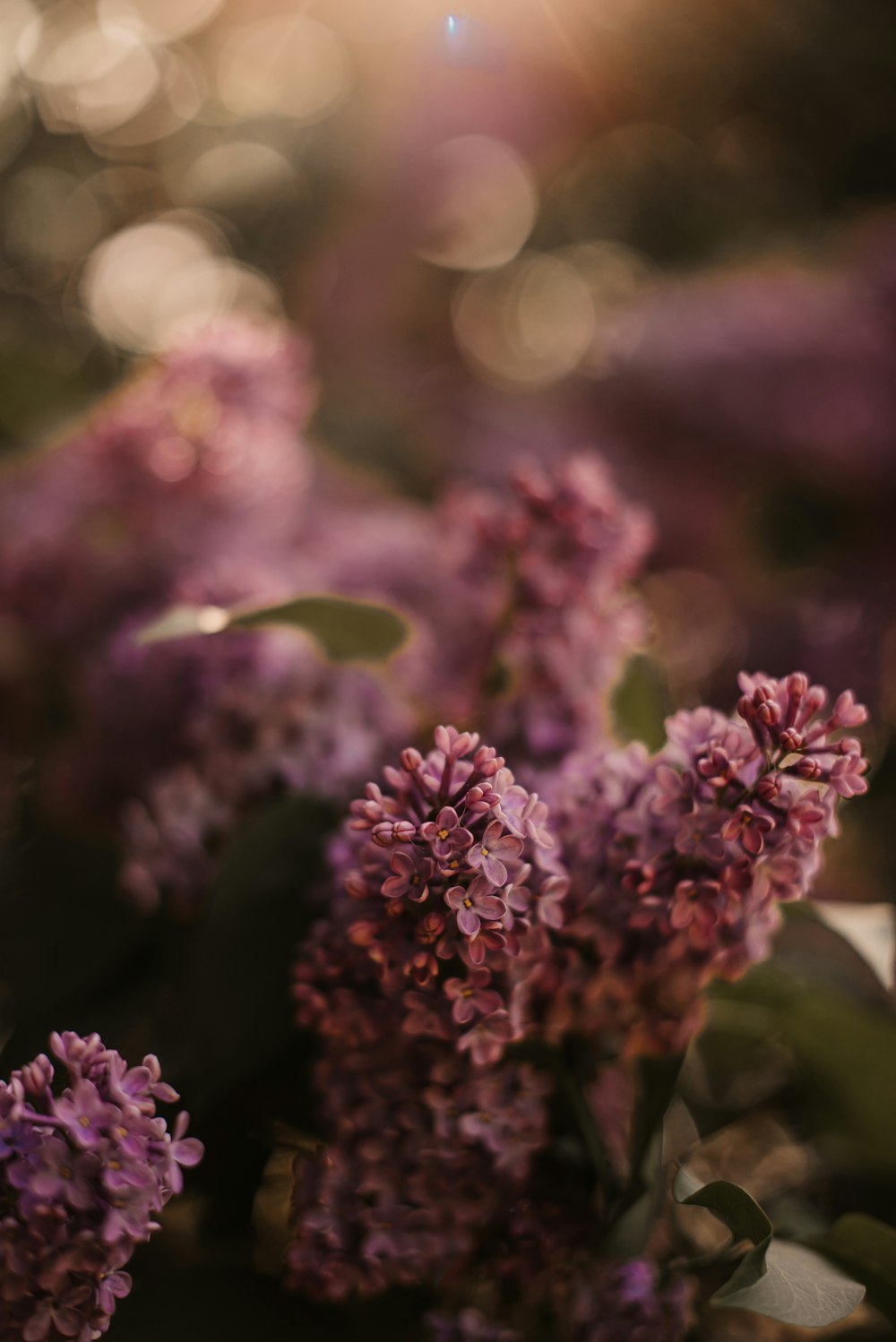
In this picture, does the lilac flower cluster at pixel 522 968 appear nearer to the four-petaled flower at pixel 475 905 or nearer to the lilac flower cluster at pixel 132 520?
the four-petaled flower at pixel 475 905

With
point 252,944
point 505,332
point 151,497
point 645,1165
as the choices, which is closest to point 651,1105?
point 645,1165

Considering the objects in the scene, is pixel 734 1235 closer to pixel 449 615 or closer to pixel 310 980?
pixel 310 980

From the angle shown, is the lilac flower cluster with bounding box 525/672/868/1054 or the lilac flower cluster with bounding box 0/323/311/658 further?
the lilac flower cluster with bounding box 0/323/311/658

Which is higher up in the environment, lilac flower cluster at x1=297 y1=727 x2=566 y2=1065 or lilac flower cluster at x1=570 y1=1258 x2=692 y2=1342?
lilac flower cluster at x1=297 y1=727 x2=566 y2=1065

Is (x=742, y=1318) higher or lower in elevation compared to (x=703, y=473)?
lower

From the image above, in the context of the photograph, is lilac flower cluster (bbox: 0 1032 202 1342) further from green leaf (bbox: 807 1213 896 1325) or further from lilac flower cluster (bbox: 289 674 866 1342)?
green leaf (bbox: 807 1213 896 1325)

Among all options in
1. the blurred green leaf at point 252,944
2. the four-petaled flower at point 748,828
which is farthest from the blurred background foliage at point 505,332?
the four-petaled flower at point 748,828

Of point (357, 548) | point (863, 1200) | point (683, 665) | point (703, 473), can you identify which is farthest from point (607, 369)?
point (863, 1200)

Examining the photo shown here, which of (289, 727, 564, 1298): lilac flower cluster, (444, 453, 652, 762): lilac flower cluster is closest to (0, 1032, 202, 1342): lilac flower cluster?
(289, 727, 564, 1298): lilac flower cluster
